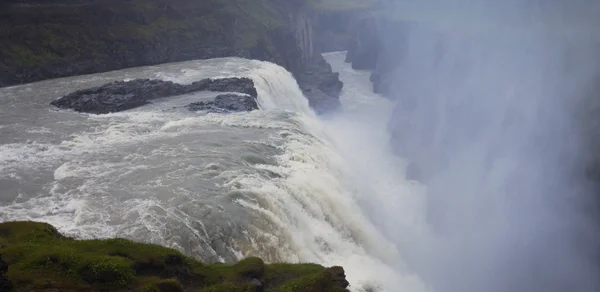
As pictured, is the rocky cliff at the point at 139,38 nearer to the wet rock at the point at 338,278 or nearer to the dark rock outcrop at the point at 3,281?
the dark rock outcrop at the point at 3,281

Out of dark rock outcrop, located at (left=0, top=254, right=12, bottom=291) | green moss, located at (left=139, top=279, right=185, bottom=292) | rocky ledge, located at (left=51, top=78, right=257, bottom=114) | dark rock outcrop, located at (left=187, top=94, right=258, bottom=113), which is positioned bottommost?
rocky ledge, located at (left=51, top=78, right=257, bottom=114)

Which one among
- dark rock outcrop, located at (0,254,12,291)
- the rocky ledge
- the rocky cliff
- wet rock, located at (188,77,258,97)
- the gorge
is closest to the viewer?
dark rock outcrop, located at (0,254,12,291)

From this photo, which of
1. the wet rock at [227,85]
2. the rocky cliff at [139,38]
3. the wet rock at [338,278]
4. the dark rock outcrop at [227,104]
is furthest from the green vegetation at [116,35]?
the wet rock at [338,278]

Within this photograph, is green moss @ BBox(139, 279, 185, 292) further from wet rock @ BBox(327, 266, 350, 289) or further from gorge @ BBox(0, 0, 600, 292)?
wet rock @ BBox(327, 266, 350, 289)

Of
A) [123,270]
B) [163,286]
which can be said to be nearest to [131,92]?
[123,270]

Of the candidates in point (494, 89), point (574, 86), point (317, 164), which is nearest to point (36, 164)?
point (317, 164)

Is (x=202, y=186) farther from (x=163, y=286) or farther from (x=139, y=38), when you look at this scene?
(x=139, y=38)

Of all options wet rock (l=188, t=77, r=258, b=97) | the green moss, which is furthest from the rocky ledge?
the green moss
